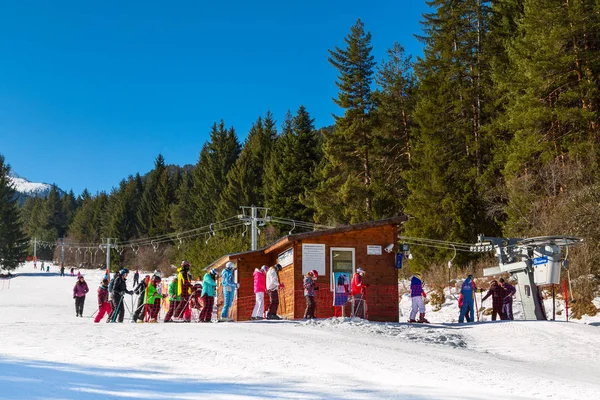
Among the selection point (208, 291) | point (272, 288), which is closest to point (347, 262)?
point (272, 288)

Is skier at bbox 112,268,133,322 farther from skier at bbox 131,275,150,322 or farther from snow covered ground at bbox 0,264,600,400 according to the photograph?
snow covered ground at bbox 0,264,600,400

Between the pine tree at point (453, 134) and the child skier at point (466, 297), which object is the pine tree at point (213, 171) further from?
the child skier at point (466, 297)

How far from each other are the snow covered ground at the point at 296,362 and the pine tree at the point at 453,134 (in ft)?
64.2

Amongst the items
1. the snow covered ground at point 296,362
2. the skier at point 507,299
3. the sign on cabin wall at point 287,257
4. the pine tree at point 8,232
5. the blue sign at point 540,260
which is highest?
the pine tree at point 8,232

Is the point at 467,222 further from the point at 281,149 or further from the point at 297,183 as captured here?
the point at 281,149

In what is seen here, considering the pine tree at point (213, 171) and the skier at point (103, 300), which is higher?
the pine tree at point (213, 171)

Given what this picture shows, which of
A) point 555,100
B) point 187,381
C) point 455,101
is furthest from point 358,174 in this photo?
point 187,381

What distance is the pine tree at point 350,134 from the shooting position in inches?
1773

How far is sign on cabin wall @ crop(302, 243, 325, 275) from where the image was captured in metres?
20.0

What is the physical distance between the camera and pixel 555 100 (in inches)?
1197

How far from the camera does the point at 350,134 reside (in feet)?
147

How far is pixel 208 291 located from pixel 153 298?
206cm

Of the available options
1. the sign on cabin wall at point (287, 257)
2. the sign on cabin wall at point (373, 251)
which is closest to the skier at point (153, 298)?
the sign on cabin wall at point (287, 257)

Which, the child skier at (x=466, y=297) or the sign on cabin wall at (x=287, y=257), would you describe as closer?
the child skier at (x=466, y=297)
